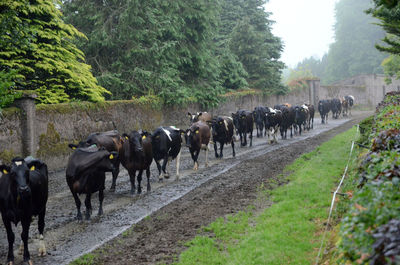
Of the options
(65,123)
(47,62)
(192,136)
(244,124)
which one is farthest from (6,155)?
(244,124)

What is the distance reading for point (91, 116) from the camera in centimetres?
1925

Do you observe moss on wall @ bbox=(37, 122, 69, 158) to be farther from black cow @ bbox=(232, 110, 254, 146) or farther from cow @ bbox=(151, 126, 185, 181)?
black cow @ bbox=(232, 110, 254, 146)

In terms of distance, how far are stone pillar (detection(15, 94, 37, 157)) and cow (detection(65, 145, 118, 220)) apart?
6.46 meters

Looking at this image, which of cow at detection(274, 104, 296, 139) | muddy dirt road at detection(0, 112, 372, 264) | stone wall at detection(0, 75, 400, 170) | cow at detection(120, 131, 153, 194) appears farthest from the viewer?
cow at detection(274, 104, 296, 139)

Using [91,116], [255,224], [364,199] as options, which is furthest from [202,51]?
[364,199]

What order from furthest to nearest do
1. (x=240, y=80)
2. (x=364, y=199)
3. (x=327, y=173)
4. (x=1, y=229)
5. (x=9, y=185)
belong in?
(x=240, y=80), (x=327, y=173), (x=1, y=229), (x=9, y=185), (x=364, y=199)

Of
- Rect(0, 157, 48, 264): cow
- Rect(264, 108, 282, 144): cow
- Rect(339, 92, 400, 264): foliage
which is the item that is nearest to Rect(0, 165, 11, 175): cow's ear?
Rect(0, 157, 48, 264): cow

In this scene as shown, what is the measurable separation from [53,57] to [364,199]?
1769 cm

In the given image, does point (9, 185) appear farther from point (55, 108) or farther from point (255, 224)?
point (55, 108)

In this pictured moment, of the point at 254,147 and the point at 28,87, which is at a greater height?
the point at 28,87

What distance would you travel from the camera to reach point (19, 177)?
23.4 feet

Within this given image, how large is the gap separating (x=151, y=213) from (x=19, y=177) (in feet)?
12.0

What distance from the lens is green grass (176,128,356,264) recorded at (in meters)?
6.88

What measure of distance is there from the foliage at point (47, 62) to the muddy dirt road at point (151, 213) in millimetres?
4928
